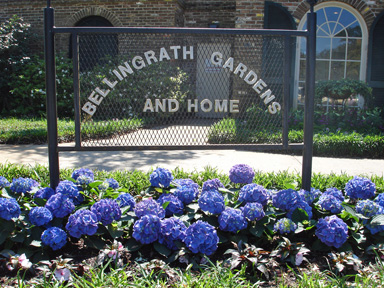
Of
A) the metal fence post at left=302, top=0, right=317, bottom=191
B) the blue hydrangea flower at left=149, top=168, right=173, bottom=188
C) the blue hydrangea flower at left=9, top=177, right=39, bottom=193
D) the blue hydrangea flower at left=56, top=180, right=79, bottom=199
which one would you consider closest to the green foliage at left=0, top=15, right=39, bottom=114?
the blue hydrangea flower at left=9, top=177, right=39, bottom=193

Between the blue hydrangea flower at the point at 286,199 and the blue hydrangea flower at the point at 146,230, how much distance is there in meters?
0.84

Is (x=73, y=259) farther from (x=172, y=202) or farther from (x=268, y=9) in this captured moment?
(x=268, y=9)

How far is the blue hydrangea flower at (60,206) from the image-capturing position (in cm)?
260

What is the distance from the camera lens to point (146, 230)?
2443 millimetres

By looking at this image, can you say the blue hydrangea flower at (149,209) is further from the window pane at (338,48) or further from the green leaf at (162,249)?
the window pane at (338,48)

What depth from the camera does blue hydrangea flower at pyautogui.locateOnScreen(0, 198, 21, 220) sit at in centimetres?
244

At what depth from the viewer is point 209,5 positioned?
11977 mm

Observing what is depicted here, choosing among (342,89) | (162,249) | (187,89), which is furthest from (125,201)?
(342,89)

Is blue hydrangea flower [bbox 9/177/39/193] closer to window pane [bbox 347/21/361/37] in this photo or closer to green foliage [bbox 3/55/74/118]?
green foliage [bbox 3/55/74/118]

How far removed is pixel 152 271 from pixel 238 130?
58.2 inches

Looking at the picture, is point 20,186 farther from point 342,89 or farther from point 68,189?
point 342,89

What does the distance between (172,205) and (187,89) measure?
941 mm

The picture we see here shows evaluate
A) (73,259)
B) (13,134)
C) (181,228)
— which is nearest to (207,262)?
(181,228)

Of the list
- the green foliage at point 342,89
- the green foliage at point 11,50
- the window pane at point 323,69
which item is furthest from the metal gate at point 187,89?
the green foliage at point 11,50
